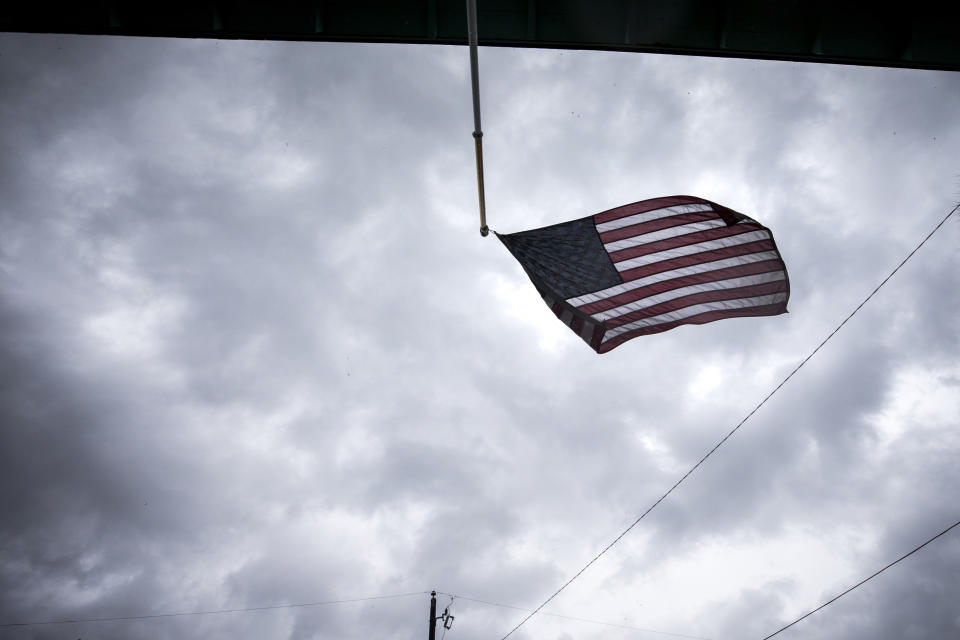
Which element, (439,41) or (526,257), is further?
(439,41)

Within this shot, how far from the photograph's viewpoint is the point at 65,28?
9.12m

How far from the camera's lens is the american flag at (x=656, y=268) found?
8.68 metres

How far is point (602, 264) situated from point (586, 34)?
359cm

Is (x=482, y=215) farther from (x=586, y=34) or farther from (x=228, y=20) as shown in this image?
(x=228, y=20)

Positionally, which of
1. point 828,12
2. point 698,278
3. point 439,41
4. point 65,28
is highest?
point 65,28

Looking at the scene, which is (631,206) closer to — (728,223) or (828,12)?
(728,223)

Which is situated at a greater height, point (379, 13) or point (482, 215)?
point (379, 13)

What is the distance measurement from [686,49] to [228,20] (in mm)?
7010

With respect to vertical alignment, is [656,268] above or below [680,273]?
above

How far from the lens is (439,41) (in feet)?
30.5

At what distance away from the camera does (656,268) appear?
8898 mm

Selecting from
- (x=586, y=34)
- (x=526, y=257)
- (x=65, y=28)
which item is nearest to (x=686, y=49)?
(x=586, y=34)

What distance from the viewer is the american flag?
8.68m

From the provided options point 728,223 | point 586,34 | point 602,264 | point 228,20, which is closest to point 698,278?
point 728,223
